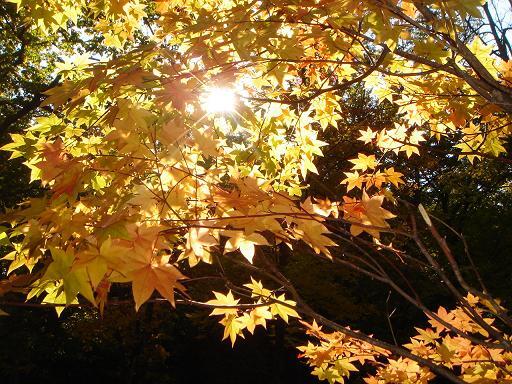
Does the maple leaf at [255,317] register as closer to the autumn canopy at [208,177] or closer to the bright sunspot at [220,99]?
the autumn canopy at [208,177]

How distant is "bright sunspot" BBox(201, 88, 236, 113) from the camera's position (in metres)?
1.91

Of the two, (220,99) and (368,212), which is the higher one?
(220,99)

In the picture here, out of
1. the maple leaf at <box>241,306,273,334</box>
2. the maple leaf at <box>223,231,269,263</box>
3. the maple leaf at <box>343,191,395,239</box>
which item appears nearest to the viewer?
the maple leaf at <box>223,231,269,263</box>

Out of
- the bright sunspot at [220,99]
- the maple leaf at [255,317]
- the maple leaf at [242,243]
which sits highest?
the bright sunspot at [220,99]

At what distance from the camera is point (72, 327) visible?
10203mm

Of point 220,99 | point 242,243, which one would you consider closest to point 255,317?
point 242,243

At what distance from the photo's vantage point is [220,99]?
1.92 m

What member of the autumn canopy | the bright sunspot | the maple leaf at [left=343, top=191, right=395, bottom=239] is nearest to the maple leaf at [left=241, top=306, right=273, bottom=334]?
the autumn canopy

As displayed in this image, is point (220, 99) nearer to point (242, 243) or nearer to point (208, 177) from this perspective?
point (208, 177)

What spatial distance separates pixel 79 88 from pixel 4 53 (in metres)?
11.2

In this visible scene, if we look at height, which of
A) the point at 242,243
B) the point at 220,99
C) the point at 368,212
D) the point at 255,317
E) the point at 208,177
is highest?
the point at 220,99

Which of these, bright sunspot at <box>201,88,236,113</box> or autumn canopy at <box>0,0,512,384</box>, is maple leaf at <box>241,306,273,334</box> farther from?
bright sunspot at <box>201,88,236,113</box>

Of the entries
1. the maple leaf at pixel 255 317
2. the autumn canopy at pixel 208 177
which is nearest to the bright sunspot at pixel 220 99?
the autumn canopy at pixel 208 177

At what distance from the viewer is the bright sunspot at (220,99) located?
1910 mm
